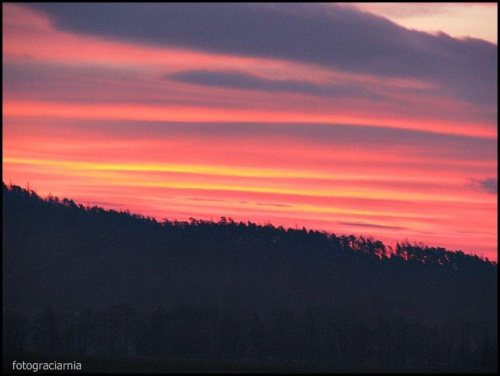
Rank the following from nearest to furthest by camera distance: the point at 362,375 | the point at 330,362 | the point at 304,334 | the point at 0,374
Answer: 1. the point at 0,374
2. the point at 362,375
3. the point at 330,362
4. the point at 304,334

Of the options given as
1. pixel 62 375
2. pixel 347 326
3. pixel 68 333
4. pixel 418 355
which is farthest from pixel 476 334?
pixel 62 375

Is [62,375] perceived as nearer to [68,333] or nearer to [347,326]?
[68,333]

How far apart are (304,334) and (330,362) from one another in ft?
45.8

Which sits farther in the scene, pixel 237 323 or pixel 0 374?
pixel 237 323

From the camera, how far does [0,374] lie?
112750 millimetres

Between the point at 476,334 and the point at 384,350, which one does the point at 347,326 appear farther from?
the point at 476,334

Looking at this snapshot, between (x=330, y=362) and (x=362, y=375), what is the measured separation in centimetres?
4348

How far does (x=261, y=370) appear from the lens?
5576 inches

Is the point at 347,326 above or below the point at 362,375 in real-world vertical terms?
above

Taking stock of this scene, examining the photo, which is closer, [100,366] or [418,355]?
[100,366]

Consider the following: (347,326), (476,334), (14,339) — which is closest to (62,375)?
(14,339)

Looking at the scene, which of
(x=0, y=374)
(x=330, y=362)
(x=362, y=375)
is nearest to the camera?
(x=0, y=374)

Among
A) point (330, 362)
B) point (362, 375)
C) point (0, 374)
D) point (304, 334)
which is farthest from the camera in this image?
point (304, 334)

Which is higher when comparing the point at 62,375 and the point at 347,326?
the point at 347,326
